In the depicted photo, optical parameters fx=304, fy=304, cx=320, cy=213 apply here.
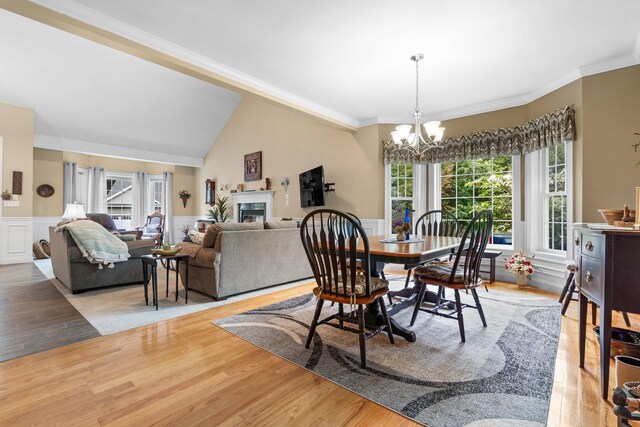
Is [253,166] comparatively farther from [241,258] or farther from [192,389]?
[192,389]

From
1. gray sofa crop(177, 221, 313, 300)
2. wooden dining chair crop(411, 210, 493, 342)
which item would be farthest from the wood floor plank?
wooden dining chair crop(411, 210, 493, 342)

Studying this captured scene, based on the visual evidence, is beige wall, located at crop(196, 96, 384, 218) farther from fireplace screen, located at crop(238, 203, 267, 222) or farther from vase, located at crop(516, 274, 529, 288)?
vase, located at crop(516, 274, 529, 288)

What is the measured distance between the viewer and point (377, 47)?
10.4ft

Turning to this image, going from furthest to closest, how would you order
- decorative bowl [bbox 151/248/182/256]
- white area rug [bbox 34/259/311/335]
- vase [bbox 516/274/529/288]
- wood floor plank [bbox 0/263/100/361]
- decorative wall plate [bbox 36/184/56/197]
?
1. decorative wall plate [bbox 36/184/56/197]
2. vase [bbox 516/274/529/288]
3. decorative bowl [bbox 151/248/182/256]
4. white area rug [bbox 34/259/311/335]
5. wood floor plank [bbox 0/263/100/361]

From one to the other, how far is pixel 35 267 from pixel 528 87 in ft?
27.6

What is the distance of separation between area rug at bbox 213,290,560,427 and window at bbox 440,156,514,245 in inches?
74.9

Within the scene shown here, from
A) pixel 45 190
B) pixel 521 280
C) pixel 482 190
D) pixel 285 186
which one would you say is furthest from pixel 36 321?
pixel 45 190

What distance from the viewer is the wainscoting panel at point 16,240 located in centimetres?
569

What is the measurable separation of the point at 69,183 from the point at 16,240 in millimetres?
2051

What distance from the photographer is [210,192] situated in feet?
29.1

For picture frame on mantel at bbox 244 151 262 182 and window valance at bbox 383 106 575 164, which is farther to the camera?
picture frame on mantel at bbox 244 151 262 182

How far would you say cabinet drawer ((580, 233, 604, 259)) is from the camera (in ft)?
5.36

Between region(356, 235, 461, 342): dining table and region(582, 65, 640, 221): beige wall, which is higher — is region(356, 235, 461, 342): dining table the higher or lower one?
the lower one

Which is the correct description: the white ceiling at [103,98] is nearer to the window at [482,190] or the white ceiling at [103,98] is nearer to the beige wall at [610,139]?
the window at [482,190]
